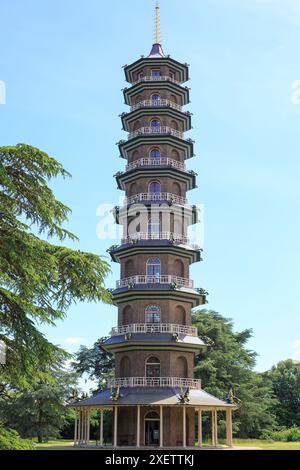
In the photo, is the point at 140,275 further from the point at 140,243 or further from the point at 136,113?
the point at 136,113

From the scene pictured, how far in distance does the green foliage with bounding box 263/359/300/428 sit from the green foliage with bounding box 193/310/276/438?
22.3 feet

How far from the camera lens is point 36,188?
1423 cm

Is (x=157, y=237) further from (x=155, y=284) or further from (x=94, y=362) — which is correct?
(x=94, y=362)

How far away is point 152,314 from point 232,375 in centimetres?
1686

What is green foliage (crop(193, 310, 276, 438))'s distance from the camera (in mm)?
46906

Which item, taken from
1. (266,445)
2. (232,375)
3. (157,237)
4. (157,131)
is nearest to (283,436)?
(232,375)

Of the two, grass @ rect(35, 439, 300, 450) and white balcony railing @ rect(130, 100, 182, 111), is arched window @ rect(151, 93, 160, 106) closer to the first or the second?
white balcony railing @ rect(130, 100, 182, 111)

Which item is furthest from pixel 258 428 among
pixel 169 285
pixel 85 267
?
pixel 85 267

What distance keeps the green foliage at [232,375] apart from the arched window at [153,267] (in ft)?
41.3

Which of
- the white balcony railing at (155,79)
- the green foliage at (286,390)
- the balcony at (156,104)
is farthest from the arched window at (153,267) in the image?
the green foliage at (286,390)

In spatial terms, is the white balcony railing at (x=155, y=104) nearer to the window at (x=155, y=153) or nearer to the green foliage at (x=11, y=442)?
the window at (x=155, y=153)

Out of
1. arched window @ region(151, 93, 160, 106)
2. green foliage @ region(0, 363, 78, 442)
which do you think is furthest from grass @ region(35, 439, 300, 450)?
arched window @ region(151, 93, 160, 106)

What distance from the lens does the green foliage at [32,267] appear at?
42.9 feet

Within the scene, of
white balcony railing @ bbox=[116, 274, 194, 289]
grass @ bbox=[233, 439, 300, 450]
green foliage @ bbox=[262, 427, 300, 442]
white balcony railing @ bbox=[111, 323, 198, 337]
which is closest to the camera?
white balcony railing @ bbox=[111, 323, 198, 337]
